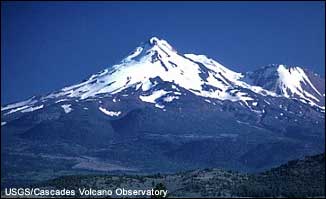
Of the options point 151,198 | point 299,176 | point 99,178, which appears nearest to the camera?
point 151,198

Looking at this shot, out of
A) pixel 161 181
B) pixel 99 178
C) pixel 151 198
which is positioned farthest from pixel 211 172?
pixel 151 198

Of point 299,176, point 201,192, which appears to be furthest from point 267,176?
point 201,192

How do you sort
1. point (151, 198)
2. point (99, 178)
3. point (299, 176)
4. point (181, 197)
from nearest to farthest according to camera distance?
point (151, 198)
point (181, 197)
point (299, 176)
point (99, 178)

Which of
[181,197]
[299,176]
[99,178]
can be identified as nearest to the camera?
[181,197]

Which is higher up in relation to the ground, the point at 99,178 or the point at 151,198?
the point at 99,178

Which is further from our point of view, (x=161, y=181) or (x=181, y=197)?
(x=161, y=181)

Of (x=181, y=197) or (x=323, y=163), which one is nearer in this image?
(x=181, y=197)

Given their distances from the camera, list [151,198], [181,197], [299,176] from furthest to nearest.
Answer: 1. [299,176]
2. [181,197]
3. [151,198]

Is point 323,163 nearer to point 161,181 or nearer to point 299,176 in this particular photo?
point 299,176

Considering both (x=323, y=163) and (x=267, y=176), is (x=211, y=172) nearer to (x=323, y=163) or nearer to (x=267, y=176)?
(x=267, y=176)

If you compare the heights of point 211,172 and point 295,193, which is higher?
point 211,172
